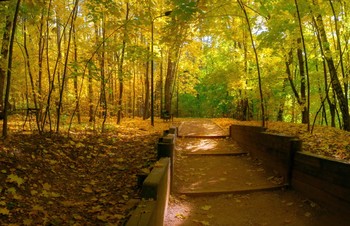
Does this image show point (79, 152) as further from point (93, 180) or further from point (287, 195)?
point (287, 195)

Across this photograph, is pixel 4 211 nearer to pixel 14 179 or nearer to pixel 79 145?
pixel 14 179

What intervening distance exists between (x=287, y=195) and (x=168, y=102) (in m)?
13.5

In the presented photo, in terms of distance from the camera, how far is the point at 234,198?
5180mm

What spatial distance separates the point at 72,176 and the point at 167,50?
14449 millimetres

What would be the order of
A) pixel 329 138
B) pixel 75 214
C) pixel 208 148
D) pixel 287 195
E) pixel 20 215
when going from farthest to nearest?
1. pixel 208 148
2. pixel 329 138
3. pixel 287 195
4. pixel 75 214
5. pixel 20 215

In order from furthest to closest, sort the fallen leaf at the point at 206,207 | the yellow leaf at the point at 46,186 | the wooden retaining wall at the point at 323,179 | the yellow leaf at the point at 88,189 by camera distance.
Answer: the yellow leaf at the point at 88,189, the fallen leaf at the point at 206,207, the yellow leaf at the point at 46,186, the wooden retaining wall at the point at 323,179

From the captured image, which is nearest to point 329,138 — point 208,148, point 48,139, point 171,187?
point 208,148

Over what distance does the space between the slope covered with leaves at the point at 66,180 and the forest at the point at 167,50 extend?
0.99 meters

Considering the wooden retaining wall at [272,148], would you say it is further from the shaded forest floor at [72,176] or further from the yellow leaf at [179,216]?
the yellow leaf at [179,216]

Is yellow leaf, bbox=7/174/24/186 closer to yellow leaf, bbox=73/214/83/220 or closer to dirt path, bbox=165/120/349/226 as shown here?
yellow leaf, bbox=73/214/83/220

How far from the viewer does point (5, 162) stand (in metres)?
4.82

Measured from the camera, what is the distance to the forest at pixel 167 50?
7578 millimetres

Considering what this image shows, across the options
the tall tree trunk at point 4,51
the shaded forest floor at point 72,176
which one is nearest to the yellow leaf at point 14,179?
the shaded forest floor at point 72,176

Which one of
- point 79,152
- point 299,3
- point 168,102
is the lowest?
point 79,152
